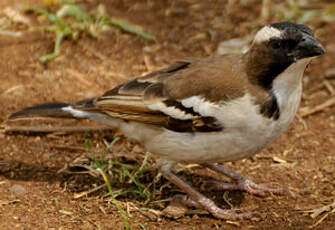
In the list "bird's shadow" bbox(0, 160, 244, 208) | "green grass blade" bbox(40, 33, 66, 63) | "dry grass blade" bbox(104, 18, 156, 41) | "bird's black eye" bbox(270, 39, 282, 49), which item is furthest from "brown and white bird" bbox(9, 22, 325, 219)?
"dry grass blade" bbox(104, 18, 156, 41)

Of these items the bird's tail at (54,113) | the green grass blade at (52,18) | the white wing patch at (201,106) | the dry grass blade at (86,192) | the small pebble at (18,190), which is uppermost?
the green grass blade at (52,18)

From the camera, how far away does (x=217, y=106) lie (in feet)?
15.8

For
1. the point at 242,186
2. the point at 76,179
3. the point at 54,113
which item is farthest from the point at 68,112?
the point at 242,186

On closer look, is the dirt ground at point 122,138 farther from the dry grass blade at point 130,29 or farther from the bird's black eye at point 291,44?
the bird's black eye at point 291,44

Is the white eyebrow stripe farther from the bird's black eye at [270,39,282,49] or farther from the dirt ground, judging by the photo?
the dirt ground

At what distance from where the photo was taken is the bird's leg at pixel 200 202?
512 cm

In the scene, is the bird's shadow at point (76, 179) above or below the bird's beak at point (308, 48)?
below

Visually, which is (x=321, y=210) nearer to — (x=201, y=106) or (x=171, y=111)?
(x=201, y=106)

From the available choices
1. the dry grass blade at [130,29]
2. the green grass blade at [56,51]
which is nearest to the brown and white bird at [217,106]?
the green grass blade at [56,51]

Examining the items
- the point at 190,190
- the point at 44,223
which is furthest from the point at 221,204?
the point at 44,223

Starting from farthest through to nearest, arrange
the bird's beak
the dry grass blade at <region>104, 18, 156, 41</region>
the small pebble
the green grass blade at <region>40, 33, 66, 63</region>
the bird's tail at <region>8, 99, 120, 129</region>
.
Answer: the dry grass blade at <region>104, 18, 156, 41</region>, the green grass blade at <region>40, 33, 66, 63</region>, the bird's tail at <region>8, 99, 120, 129</region>, the small pebble, the bird's beak

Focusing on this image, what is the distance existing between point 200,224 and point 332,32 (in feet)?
14.5

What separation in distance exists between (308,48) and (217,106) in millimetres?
906

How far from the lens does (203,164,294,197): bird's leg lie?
5.48 metres
